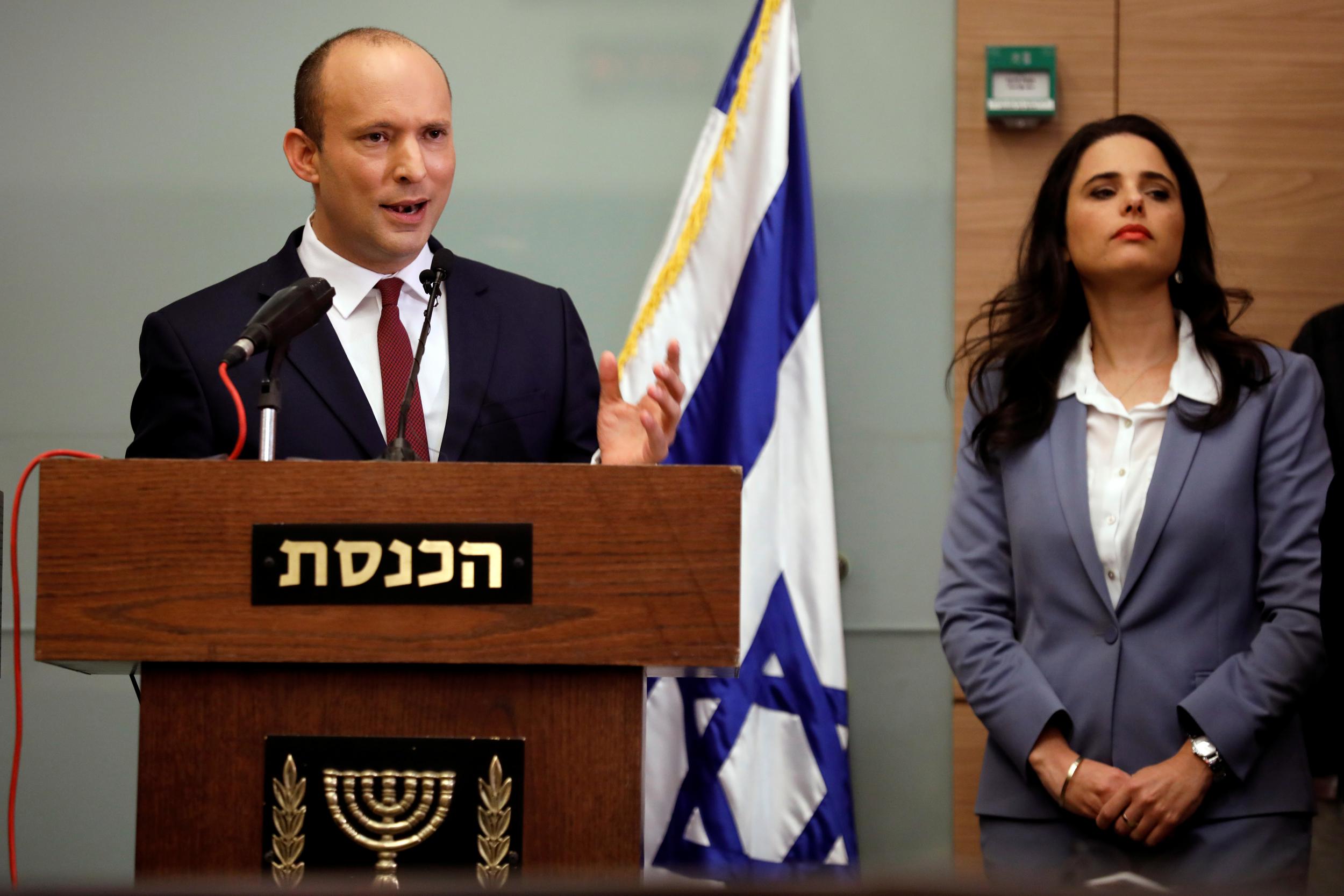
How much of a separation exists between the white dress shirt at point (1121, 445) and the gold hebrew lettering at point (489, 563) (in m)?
1.20

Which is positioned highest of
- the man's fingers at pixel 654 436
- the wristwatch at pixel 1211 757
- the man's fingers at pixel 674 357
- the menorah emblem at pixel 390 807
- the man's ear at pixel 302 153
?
the man's ear at pixel 302 153

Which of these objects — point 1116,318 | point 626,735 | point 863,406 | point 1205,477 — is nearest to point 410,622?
point 626,735

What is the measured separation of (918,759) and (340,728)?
207cm

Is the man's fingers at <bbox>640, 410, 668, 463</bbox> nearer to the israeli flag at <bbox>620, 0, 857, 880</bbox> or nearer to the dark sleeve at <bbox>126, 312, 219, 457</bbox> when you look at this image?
the dark sleeve at <bbox>126, 312, 219, 457</bbox>

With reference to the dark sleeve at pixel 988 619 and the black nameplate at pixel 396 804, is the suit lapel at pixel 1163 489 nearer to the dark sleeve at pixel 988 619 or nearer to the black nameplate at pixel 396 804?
the dark sleeve at pixel 988 619

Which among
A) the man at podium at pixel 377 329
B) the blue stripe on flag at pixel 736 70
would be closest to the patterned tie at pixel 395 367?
the man at podium at pixel 377 329

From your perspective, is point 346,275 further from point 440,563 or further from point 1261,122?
point 1261,122

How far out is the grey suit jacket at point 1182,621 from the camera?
6.79ft

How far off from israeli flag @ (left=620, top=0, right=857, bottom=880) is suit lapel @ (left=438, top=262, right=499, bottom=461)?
3.02 ft

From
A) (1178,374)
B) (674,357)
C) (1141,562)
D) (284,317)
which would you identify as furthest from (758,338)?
(284,317)

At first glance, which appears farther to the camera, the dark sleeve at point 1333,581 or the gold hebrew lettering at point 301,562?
the dark sleeve at point 1333,581

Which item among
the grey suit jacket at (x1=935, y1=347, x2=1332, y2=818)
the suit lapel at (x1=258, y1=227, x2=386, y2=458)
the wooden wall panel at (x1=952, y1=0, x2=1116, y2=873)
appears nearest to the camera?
the suit lapel at (x1=258, y1=227, x2=386, y2=458)

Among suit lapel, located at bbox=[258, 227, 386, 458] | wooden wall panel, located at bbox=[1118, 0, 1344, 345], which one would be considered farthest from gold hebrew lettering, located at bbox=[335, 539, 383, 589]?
A: wooden wall panel, located at bbox=[1118, 0, 1344, 345]

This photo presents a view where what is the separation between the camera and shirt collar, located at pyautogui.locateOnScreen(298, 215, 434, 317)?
1957 millimetres
